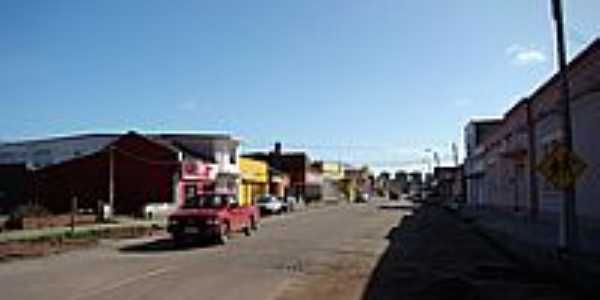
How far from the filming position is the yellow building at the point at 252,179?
80938 millimetres

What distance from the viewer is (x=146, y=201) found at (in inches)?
2288

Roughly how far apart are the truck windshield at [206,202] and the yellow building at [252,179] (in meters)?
46.8

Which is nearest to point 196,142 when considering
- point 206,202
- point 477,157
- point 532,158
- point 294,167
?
point 477,157

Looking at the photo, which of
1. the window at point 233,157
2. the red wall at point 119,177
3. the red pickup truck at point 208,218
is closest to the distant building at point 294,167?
the window at point 233,157

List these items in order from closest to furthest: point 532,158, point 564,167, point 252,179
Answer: point 564,167 < point 532,158 < point 252,179

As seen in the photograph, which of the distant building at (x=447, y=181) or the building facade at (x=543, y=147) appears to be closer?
the building facade at (x=543, y=147)

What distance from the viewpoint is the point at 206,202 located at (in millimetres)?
29750

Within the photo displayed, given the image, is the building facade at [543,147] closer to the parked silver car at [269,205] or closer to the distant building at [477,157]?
the distant building at [477,157]

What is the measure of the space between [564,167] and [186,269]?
8.49 m

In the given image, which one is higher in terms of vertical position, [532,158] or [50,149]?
[50,149]

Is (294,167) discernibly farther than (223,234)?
Yes

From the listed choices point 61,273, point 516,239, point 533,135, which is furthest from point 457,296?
point 533,135

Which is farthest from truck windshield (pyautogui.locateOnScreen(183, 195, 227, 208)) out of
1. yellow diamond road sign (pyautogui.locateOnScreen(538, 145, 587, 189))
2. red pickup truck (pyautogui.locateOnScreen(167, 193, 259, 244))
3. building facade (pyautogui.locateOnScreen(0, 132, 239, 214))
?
building facade (pyautogui.locateOnScreen(0, 132, 239, 214))

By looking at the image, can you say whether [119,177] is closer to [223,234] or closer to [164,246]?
[164,246]
